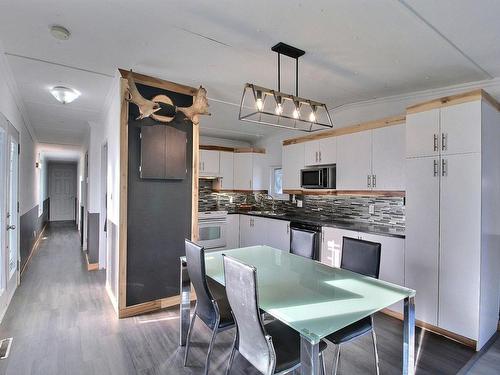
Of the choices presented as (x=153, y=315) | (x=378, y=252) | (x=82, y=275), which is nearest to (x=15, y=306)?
(x=82, y=275)

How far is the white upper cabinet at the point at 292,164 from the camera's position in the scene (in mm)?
4625

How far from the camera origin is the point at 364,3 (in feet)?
5.83

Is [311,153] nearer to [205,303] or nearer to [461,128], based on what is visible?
[461,128]

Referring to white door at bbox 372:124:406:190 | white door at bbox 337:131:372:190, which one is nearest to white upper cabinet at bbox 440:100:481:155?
white door at bbox 372:124:406:190

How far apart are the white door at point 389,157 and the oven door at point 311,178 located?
0.77 m

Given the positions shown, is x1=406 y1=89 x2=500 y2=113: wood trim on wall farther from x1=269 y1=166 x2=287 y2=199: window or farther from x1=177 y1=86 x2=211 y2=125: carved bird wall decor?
x1=269 y1=166 x2=287 y2=199: window

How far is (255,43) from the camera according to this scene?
2.29 m

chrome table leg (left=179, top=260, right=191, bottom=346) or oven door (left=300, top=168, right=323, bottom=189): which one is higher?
oven door (left=300, top=168, right=323, bottom=189)

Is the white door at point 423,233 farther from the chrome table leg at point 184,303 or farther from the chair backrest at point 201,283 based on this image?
the chrome table leg at point 184,303

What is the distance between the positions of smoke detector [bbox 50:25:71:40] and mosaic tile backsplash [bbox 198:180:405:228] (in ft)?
12.3

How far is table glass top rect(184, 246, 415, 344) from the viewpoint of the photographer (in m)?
1.39

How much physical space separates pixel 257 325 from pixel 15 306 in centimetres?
322

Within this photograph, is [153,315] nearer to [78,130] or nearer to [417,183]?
[417,183]

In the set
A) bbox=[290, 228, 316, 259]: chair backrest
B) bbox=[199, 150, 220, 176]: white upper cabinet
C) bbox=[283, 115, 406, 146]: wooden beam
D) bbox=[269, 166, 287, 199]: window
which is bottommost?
bbox=[290, 228, 316, 259]: chair backrest
